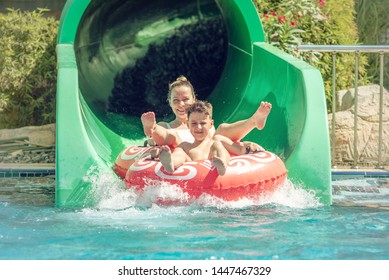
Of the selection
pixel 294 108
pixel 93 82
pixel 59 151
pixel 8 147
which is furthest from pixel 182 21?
pixel 59 151

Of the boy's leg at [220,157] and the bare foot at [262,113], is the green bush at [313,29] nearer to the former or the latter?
the bare foot at [262,113]

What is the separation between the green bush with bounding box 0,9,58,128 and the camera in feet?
26.3

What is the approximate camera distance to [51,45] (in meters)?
8.23

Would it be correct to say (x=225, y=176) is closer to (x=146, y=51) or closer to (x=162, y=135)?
(x=162, y=135)

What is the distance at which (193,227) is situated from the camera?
178 inches

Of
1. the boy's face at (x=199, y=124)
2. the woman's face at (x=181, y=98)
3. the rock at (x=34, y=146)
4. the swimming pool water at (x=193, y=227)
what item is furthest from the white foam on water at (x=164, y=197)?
the rock at (x=34, y=146)

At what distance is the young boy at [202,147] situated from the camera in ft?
16.4

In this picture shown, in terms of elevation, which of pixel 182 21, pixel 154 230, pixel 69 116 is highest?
pixel 182 21

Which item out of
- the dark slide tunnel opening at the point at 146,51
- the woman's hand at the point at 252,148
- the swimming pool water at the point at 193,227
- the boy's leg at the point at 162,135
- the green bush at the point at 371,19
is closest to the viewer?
the swimming pool water at the point at 193,227

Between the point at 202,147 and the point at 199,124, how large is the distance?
17cm

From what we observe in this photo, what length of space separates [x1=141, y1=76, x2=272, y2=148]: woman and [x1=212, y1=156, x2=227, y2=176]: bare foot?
0.48 m
